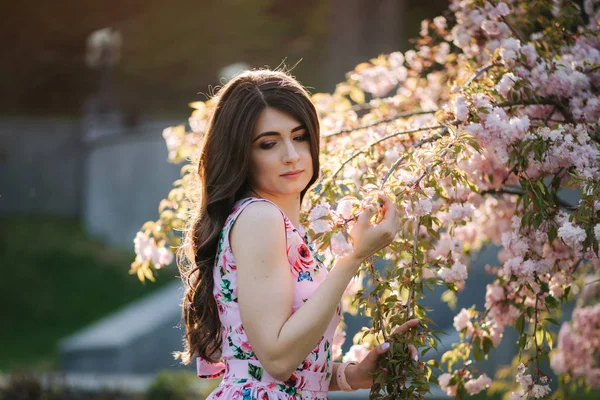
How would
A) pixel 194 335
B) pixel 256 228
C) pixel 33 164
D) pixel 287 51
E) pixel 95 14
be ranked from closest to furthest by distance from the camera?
pixel 256 228 → pixel 194 335 → pixel 95 14 → pixel 33 164 → pixel 287 51

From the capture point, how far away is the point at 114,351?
21.4 ft

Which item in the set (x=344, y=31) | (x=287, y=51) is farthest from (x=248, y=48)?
(x=344, y=31)

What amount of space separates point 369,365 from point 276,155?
58cm

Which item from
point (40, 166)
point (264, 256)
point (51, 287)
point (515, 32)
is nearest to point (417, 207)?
point (264, 256)

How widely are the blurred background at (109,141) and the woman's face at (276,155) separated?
337 centimetres

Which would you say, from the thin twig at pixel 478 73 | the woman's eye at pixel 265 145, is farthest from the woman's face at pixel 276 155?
the thin twig at pixel 478 73

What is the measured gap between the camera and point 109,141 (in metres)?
12.3

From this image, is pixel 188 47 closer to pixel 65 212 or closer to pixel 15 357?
pixel 65 212

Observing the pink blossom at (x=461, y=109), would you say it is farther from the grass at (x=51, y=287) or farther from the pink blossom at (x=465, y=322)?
the grass at (x=51, y=287)

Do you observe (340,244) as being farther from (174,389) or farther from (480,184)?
(174,389)

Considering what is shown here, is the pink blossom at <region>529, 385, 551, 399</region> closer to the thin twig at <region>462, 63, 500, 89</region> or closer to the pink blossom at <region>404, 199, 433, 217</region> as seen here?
the pink blossom at <region>404, 199, 433, 217</region>

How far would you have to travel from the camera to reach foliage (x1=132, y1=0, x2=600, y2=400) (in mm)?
1884

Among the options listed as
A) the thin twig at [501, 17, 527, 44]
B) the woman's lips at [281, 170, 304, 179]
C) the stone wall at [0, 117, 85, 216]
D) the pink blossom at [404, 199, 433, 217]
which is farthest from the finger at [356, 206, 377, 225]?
the stone wall at [0, 117, 85, 216]

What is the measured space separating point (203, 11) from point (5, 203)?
207 inches
